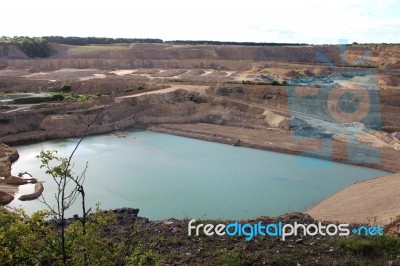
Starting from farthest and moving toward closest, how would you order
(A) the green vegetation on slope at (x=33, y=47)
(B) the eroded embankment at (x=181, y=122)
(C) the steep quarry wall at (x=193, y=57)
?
1. (A) the green vegetation on slope at (x=33, y=47)
2. (C) the steep quarry wall at (x=193, y=57)
3. (B) the eroded embankment at (x=181, y=122)

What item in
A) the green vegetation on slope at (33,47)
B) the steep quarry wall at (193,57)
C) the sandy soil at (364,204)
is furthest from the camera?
the green vegetation on slope at (33,47)

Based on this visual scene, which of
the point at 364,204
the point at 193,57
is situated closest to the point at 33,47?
the point at 193,57

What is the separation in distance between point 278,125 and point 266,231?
19.6m

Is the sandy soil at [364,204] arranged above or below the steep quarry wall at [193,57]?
below

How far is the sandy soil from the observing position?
1263 cm

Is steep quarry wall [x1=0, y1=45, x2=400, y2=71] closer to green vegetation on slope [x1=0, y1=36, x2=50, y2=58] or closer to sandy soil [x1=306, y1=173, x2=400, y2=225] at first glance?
green vegetation on slope [x1=0, y1=36, x2=50, y2=58]

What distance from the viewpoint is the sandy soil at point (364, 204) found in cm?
1263

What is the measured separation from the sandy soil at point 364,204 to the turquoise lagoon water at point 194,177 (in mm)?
860

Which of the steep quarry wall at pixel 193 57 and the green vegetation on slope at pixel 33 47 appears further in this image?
the green vegetation on slope at pixel 33 47

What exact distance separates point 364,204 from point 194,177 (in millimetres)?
7470

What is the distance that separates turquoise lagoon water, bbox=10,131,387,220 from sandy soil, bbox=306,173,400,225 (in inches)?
33.8

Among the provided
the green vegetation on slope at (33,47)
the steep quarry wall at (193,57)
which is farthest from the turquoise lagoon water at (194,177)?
the green vegetation on slope at (33,47)

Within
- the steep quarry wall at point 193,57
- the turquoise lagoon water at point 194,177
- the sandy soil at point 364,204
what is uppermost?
the steep quarry wall at point 193,57

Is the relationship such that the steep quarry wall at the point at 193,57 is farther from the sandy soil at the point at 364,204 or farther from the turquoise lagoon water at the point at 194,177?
the sandy soil at the point at 364,204
